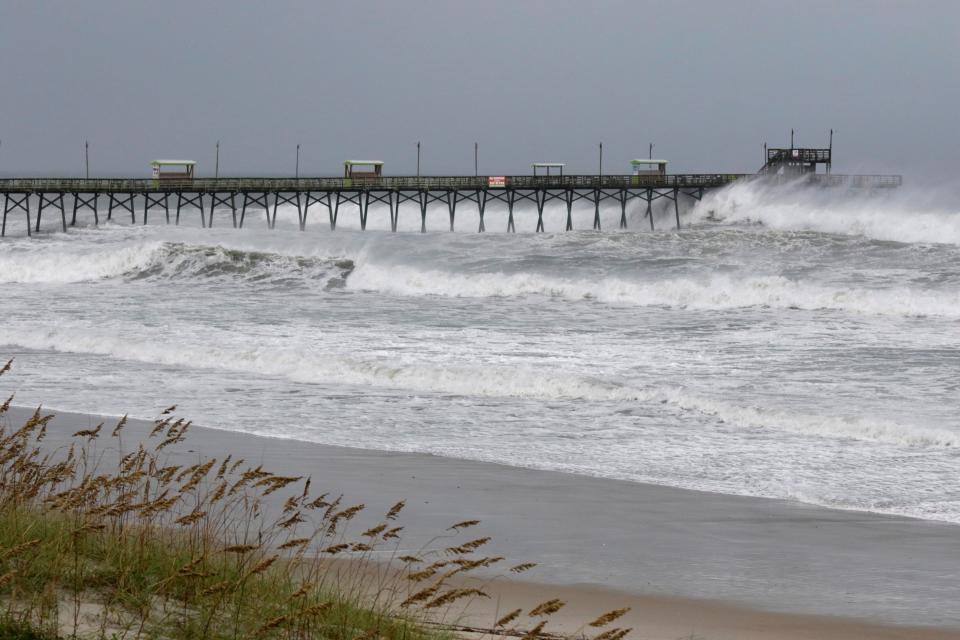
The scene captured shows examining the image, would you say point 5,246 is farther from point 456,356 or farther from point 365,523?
point 365,523

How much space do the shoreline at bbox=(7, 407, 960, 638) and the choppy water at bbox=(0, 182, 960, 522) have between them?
0.76 m

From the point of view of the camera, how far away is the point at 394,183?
6675 cm

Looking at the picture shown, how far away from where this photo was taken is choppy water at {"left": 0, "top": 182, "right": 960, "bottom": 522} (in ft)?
43.6

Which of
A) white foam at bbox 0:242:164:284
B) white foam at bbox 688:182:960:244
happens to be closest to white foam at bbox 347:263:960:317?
white foam at bbox 0:242:164:284

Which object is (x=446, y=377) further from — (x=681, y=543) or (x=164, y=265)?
(x=164, y=265)

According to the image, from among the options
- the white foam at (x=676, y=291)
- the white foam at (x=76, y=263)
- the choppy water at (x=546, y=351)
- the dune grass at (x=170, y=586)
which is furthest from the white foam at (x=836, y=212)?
the dune grass at (x=170, y=586)

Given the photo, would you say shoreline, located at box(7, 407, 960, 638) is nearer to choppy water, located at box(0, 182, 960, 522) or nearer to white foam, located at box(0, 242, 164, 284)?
choppy water, located at box(0, 182, 960, 522)

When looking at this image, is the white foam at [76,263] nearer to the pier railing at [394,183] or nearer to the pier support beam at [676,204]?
the pier railing at [394,183]

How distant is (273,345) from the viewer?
74.6 ft

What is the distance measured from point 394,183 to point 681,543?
58.9m

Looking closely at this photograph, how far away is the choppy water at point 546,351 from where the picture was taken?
523 inches

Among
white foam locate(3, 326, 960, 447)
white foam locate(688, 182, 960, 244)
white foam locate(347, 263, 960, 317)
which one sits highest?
white foam locate(688, 182, 960, 244)

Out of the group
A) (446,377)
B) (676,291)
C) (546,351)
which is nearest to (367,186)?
(676,291)

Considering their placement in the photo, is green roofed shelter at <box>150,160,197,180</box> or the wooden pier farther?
green roofed shelter at <box>150,160,197,180</box>
